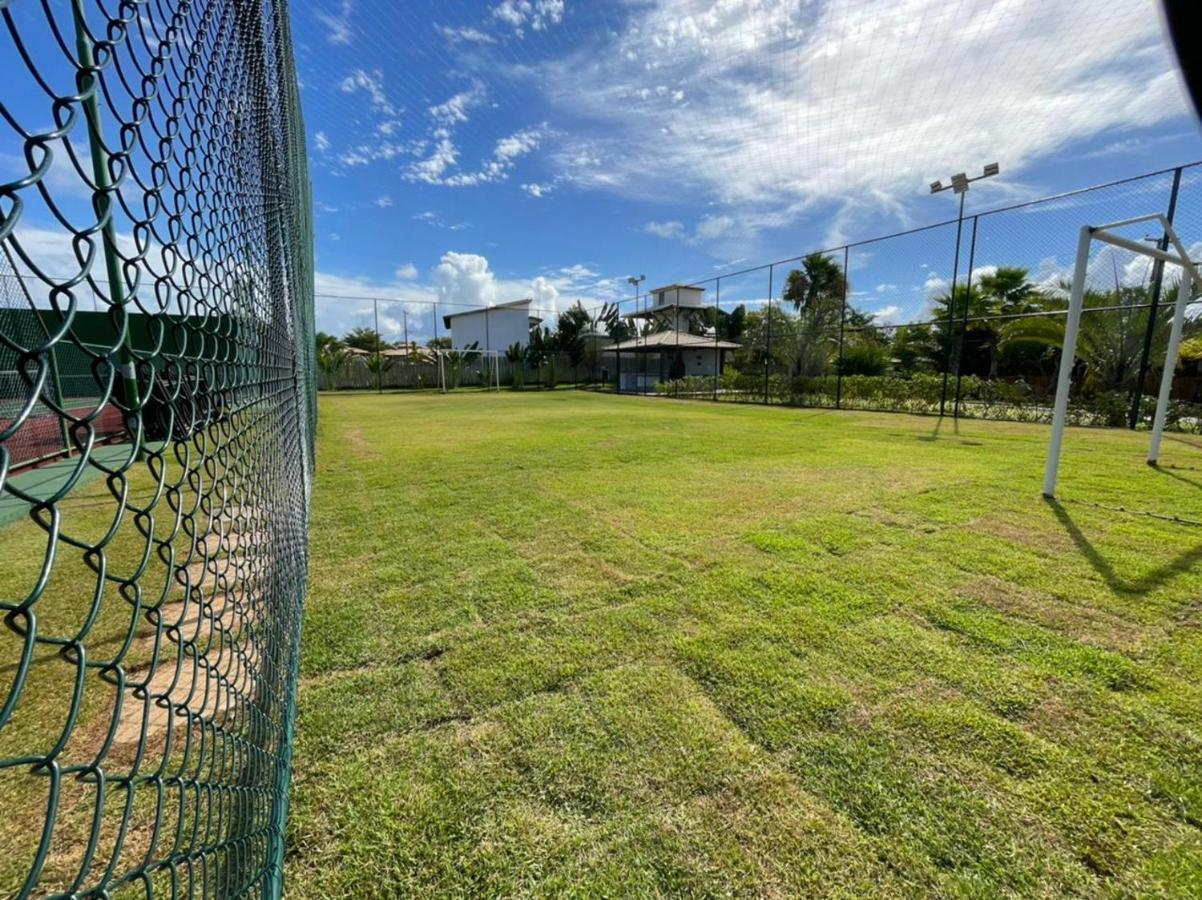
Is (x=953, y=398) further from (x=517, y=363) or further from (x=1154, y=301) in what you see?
(x=517, y=363)

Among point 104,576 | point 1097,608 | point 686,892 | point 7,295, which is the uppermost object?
point 7,295

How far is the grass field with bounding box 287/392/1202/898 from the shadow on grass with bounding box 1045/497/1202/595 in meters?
0.02

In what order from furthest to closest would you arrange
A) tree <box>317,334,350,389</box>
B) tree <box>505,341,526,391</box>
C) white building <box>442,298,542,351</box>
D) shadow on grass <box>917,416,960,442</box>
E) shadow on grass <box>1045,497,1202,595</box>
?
white building <box>442,298,542,351</box>
tree <box>505,341,526,391</box>
tree <box>317,334,350,389</box>
shadow on grass <box>917,416,960,442</box>
shadow on grass <box>1045,497,1202,595</box>

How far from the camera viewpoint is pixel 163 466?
82cm

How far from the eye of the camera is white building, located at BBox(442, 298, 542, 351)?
38156 millimetres

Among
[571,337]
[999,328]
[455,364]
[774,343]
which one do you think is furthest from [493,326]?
[999,328]

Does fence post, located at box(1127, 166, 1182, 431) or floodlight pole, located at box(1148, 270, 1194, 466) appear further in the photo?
fence post, located at box(1127, 166, 1182, 431)

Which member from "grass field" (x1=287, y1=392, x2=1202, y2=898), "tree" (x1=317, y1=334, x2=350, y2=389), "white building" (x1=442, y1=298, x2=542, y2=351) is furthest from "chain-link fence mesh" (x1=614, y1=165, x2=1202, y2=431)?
"white building" (x1=442, y1=298, x2=542, y2=351)

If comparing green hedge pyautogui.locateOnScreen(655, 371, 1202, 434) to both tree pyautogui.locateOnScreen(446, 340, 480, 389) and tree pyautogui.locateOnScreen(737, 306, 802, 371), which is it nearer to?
tree pyautogui.locateOnScreen(737, 306, 802, 371)

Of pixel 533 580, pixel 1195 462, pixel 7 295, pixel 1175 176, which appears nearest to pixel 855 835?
Result: pixel 533 580

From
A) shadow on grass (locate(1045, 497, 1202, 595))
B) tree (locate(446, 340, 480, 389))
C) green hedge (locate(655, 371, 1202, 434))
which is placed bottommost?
shadow on grass (locate(1045, 497, 1202, 595))

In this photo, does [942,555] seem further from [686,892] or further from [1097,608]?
[686,892]

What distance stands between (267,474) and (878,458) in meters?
6.60

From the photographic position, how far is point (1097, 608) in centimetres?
260
